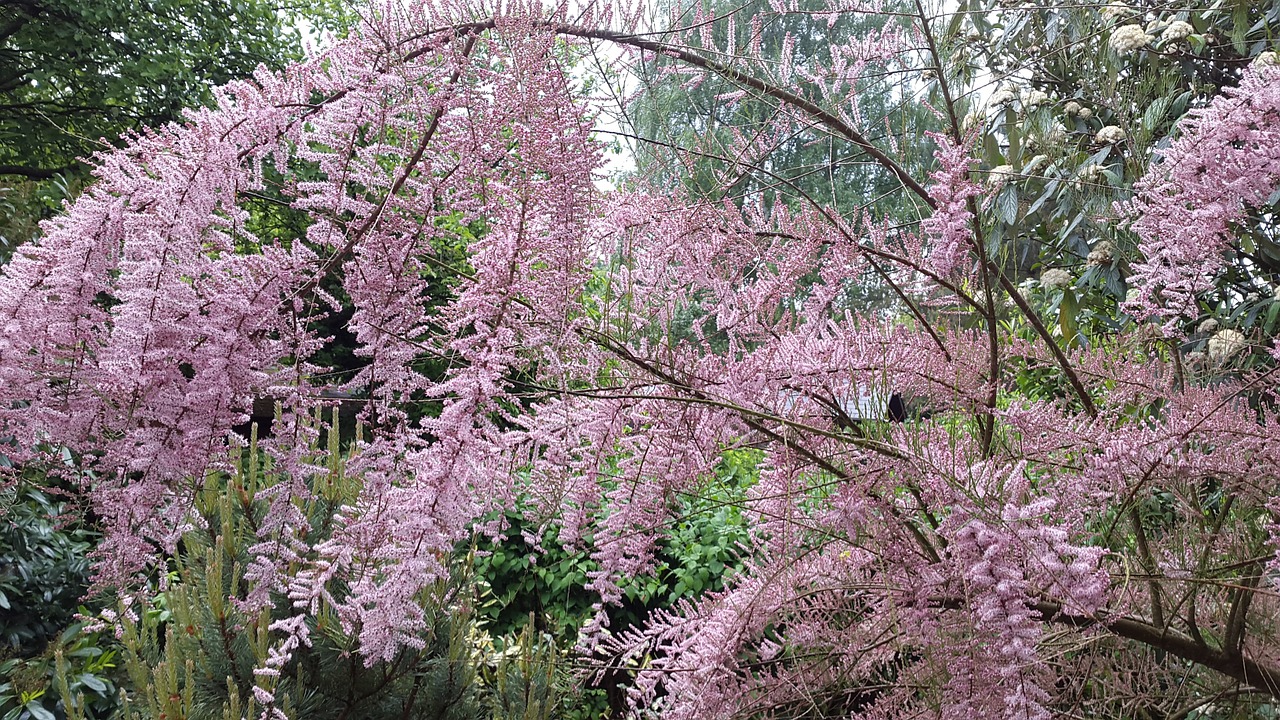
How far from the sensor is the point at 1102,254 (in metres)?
2.43

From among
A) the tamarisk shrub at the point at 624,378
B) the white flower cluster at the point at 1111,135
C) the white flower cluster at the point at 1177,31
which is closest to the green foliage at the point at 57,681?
the tamarisk shrub at the point at 624,378

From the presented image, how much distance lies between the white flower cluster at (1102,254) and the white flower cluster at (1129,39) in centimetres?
61

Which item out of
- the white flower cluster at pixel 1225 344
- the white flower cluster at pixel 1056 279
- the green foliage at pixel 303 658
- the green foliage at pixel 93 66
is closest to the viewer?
the green foliage at pixel 303 658

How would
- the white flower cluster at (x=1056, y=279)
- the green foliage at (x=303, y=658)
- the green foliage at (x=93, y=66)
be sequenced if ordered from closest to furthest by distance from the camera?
1. the green foliage at (x=303, y=658)
2. the white flower cluster at (x=1056, y=279)
3. the green foliage at (x=93, y=66)

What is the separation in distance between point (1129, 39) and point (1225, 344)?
1.03 m

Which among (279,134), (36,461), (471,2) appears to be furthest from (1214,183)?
(36,461)

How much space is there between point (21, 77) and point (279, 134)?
320 inches

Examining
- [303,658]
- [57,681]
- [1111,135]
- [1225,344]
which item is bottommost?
[57,681]

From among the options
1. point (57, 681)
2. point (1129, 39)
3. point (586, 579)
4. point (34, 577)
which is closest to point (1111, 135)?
point (1129, 39)

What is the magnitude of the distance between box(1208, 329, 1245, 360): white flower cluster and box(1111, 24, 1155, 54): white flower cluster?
3.13ft

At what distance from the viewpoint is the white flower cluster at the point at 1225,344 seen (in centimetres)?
206

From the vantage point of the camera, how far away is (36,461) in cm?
114

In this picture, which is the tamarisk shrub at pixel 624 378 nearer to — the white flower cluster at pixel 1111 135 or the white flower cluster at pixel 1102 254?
the white flower cluster at pixel 1102 254

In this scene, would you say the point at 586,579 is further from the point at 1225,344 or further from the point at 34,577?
the point at 1225,344
